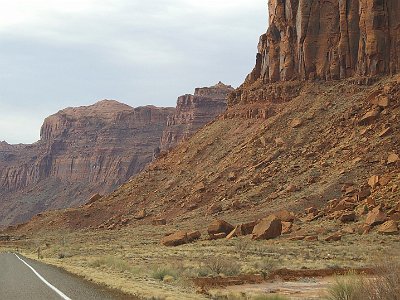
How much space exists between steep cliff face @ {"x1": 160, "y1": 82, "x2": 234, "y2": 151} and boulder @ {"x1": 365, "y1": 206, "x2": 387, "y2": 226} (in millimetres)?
113403

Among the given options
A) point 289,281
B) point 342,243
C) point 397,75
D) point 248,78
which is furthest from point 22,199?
point 289,281

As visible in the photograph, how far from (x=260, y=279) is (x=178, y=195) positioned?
167ft

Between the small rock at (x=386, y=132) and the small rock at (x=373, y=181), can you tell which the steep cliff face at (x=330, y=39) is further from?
the small rock at (x=373, y=181)

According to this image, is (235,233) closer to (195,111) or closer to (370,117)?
(370,117)

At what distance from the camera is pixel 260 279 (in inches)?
865

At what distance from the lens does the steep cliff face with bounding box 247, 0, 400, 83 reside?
228ft

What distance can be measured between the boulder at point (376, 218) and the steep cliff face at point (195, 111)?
372ft

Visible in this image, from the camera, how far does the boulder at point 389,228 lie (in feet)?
124

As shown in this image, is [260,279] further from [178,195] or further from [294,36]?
[294,36]

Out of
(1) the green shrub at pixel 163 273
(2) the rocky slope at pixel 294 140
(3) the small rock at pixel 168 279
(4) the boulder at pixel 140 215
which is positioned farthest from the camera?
(4) the boulder at pixel 140 215

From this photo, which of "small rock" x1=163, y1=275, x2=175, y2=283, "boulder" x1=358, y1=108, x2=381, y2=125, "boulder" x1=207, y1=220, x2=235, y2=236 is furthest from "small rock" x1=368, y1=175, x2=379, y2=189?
"small rock" x1=163, y1=275, x2=175, y2=283

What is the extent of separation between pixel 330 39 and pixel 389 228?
42.1 m

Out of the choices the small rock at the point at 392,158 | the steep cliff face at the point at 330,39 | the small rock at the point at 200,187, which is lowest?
the small rock at the point at 200,187

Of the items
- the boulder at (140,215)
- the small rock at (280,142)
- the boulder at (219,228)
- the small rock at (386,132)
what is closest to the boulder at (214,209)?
the small rock at (280,142)
